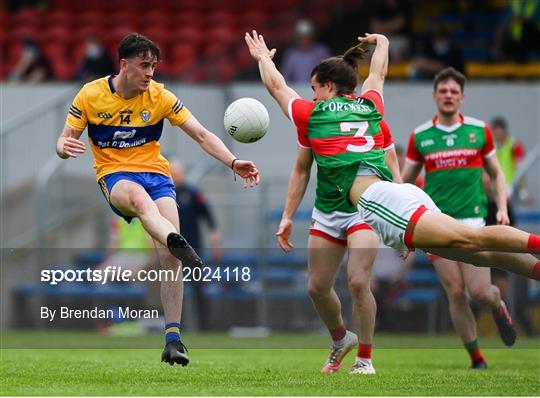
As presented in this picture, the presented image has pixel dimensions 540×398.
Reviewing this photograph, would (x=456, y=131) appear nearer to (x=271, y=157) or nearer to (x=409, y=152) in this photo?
(x=409, y=152)

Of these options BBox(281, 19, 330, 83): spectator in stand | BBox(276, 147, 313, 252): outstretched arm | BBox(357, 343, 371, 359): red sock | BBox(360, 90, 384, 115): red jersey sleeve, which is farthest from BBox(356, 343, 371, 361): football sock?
BBox(281, 19, 330, 83): spectator in stand

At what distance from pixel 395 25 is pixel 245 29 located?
3.19 meters

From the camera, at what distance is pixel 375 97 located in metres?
9.99

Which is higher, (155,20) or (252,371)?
(155,20)

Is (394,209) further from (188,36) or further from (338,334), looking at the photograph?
(188,36)

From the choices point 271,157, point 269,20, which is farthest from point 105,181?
point 269,20

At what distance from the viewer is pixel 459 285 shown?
1165 cm

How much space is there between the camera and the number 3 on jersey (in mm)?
9617

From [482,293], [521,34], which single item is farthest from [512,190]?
[482,293]

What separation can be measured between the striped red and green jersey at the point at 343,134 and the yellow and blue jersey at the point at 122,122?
1.03m

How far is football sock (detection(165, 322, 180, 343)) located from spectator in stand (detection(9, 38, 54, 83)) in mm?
12290

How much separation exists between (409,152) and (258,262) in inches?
231

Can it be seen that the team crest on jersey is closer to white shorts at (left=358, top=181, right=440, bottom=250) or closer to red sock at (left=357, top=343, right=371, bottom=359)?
white shorts at (left=358, top=181, right=440, bottom=250)

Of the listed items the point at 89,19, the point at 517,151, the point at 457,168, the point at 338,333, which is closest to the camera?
the point at 338,333
